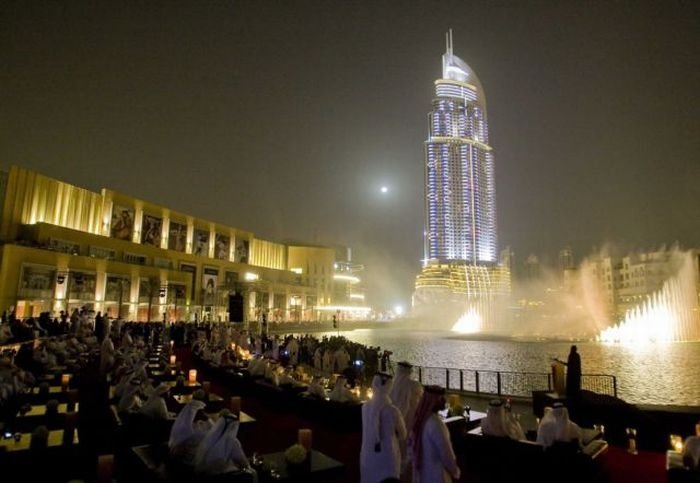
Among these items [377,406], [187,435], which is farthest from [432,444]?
[187,435]

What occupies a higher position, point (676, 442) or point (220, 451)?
point (220, 451)

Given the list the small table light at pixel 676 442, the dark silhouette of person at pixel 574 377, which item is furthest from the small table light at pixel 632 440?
the dark silhouette of person at pixel 574 377

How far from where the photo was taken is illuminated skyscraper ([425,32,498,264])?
134125mm

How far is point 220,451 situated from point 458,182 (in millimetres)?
140365

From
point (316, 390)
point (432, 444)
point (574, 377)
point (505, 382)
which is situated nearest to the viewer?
point (432, 444)

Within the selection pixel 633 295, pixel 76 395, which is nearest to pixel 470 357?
pixel 76 395

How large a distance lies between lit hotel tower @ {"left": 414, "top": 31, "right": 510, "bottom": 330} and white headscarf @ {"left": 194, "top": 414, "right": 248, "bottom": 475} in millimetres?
116590

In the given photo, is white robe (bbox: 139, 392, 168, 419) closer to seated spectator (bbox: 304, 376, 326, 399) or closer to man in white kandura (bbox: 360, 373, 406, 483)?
seated spectator (bbox: 304, 376, 326, 399)

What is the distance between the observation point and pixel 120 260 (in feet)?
160

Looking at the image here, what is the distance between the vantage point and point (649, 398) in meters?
16.4

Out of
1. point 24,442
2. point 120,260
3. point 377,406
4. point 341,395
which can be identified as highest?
point 120,260

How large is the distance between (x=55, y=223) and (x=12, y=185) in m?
5.70

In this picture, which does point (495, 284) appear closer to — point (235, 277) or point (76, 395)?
point (235, 277)

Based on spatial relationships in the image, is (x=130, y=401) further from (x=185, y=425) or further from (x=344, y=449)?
(x=344, y=449)
